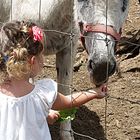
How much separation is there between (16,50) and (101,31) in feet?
2.24

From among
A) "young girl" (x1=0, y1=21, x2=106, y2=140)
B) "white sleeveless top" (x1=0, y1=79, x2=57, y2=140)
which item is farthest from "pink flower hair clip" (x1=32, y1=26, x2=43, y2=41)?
"white sleeveless top" (x1=0, y1=79, x2=57, y2=140)

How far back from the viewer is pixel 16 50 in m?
1.95

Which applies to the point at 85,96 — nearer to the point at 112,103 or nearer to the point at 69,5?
the point at 69,5

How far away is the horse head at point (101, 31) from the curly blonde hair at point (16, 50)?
0.48 metres

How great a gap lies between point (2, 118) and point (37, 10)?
105 cm

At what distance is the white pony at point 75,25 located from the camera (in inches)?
96.3

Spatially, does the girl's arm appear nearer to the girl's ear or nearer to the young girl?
the young girl

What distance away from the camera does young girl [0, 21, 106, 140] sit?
1962mm

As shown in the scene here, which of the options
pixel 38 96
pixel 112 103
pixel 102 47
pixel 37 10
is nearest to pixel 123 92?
pixel 112 103

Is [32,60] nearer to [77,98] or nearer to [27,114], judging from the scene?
[27,114]

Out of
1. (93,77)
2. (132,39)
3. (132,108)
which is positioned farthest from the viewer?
(132,39)

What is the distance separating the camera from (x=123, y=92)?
4.02 m

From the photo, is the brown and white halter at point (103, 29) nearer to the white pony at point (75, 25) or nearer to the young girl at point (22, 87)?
the white pony at point (75, 25)

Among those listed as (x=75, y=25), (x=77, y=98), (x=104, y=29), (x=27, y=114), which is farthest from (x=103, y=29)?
(x=27, y=114)
